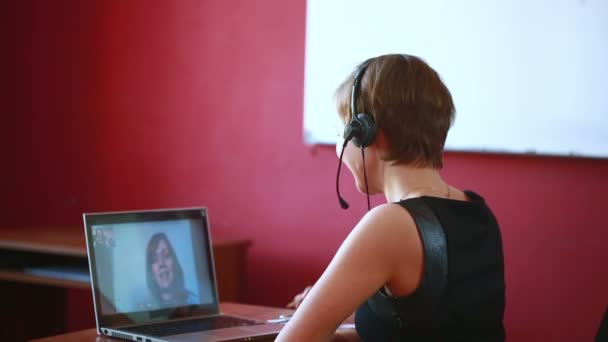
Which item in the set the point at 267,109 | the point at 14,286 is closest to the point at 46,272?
the point at 14,286

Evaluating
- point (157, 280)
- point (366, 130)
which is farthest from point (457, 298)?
point (157, 280)

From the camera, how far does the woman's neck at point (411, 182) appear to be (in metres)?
1.57

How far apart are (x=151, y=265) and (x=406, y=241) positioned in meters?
0.76

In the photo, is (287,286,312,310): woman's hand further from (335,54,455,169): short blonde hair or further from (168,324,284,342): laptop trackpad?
(335,54,455,169): short blonde hair

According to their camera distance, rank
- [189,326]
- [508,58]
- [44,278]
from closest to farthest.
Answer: [189,326] < [508,58] < [44,278]

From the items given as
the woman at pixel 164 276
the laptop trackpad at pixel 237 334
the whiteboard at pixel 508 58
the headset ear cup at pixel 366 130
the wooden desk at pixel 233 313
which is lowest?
the wooden desk at pixel 233 313

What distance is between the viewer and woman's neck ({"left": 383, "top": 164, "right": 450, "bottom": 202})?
5.16ft

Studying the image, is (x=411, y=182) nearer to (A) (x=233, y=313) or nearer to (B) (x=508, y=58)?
(A) (x=233, y=313)

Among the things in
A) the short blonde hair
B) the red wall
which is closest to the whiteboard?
the red wall

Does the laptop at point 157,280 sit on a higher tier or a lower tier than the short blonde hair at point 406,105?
lower

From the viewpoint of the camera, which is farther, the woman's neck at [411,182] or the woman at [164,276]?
the woman at [164,276]

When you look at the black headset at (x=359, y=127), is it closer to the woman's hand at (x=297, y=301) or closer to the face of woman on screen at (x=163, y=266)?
the woman's hand at (x=297, y=301)

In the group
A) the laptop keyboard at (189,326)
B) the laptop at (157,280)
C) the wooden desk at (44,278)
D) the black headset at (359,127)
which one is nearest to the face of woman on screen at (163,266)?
the laptop at (157,280)

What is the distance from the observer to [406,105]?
154 cm
